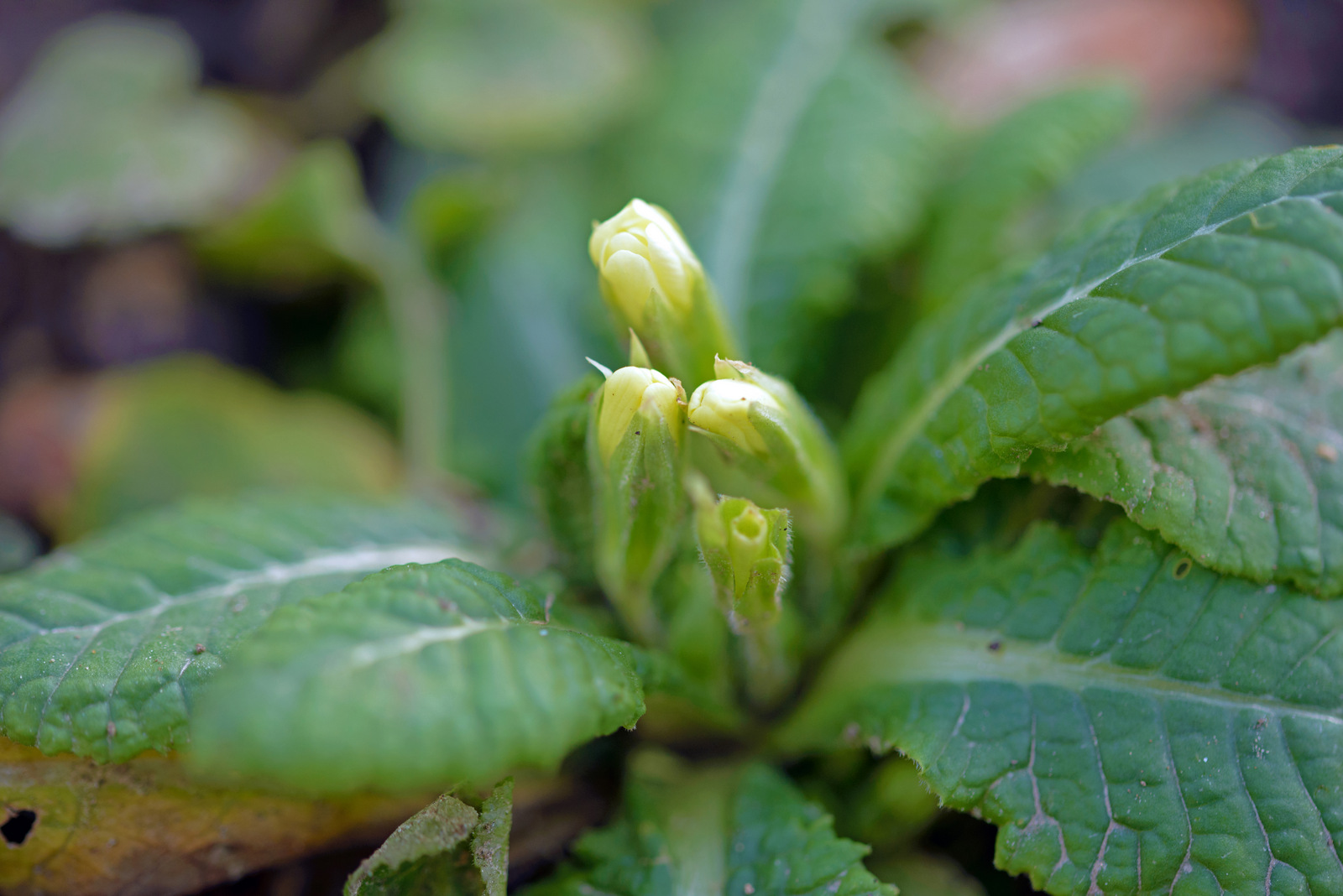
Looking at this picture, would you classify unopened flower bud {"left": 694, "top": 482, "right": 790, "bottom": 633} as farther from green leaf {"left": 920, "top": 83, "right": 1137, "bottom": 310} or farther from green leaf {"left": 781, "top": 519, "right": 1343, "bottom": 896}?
green leaf {"left": 920, "top": 83, "right": 1137, "bottom": 310}

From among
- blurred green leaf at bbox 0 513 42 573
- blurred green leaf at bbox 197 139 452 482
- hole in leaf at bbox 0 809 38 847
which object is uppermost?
blurred green leaf at bbox 197 139 452 482

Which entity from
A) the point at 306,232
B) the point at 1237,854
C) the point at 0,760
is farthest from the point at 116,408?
the point at 1237,854

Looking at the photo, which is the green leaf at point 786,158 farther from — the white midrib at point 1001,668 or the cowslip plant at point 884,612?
the white midrib at point 1001,668

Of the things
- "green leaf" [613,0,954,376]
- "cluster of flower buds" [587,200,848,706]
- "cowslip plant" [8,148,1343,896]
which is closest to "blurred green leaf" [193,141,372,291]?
"green leaf" [613,0,954,376]

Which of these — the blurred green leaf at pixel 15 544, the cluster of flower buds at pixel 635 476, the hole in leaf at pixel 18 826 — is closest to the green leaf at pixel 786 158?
the cluster of flower buds at pixel 635 476

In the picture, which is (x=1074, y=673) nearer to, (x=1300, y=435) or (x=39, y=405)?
(x=1300, y=435)

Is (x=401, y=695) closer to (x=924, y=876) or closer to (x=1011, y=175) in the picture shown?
(x=924, y=876)

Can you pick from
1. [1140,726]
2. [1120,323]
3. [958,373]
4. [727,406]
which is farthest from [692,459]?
[1140,726]
